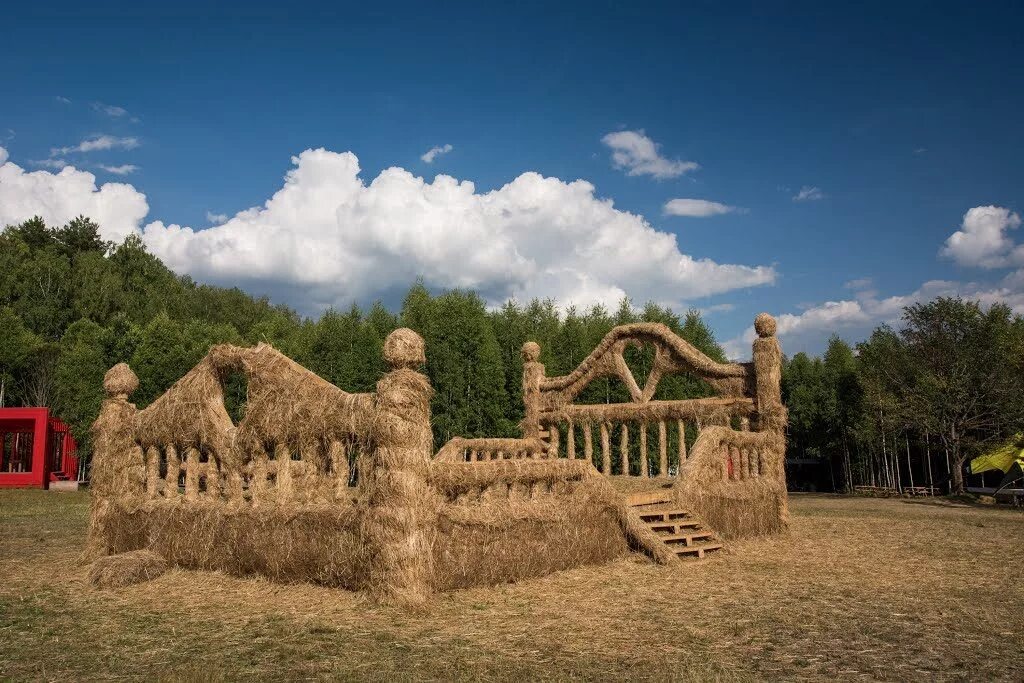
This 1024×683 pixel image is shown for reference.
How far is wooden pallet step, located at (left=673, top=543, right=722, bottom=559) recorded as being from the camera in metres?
10.6

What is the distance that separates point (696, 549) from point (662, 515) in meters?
0.77

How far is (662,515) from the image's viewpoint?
1134 centimetres

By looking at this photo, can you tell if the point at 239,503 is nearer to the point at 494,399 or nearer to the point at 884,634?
the point at 884,634

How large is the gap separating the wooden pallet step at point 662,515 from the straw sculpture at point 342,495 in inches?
10.4

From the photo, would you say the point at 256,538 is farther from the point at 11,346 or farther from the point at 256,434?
the point at 11,346

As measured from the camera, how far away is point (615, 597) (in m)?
7.98

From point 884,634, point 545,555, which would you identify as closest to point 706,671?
point 884,634

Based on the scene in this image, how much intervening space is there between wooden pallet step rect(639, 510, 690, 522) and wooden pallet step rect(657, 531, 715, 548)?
1.00 ft

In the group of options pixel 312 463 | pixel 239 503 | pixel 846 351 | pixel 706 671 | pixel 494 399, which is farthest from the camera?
pixel 846 351

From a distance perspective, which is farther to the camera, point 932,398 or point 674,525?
point 932,398

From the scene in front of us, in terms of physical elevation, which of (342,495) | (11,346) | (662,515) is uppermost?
(11,346)

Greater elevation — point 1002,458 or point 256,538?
point 256,538

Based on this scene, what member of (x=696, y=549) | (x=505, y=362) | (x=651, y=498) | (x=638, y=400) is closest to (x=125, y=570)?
(x=651, y=498)

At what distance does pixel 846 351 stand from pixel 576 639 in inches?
2214
